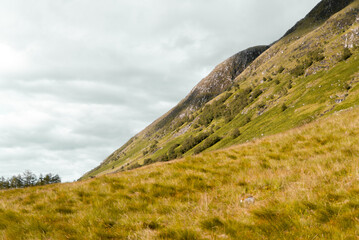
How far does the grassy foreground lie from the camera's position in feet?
12.2

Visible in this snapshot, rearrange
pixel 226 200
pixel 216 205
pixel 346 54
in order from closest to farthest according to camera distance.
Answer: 1. pixel 216 205
2. pixel 226 200
3. pixel 346 54

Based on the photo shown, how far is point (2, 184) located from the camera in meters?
124

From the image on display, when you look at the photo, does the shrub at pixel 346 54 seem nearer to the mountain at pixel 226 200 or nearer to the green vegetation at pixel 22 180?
the mountain at pixel 226 200

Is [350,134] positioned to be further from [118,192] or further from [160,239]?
[118,192]

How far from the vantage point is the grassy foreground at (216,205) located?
3732 millimetres

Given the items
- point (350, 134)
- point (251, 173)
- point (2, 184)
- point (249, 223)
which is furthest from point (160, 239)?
point (2, 184)

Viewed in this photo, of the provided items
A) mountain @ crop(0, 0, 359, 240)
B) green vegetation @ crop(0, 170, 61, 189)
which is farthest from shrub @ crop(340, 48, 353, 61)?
green vegetation @ crop(0, 170, 61, 189)

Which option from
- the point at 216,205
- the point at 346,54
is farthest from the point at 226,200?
the point at 346,54

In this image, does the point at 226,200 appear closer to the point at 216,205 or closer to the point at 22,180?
the point at 216,205

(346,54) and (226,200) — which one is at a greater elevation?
(346,54)

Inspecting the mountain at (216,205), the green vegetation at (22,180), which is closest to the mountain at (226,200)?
the mountain at (216,205)

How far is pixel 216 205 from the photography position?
16.8 feet

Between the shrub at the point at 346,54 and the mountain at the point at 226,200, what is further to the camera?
the shrub at the point at 346,54

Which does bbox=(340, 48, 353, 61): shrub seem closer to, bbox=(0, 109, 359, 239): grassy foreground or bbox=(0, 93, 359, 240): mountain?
bbox=(0, 93, 359, 240): mountain
